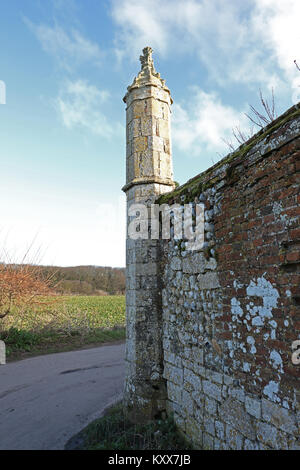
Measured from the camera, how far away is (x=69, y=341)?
13664 mm

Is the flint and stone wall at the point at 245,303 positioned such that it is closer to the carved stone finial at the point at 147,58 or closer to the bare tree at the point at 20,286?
the carved stone finial at the point at 147,58

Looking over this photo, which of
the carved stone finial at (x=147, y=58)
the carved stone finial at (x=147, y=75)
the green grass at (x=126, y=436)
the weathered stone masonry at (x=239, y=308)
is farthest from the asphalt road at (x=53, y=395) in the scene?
the carved stone finial at (x=147, y=58)

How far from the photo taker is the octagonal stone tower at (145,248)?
16.9 ft

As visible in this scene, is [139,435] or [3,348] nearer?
[139,435]

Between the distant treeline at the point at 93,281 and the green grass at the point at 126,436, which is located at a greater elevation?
the distant treeline at the point at 93,281

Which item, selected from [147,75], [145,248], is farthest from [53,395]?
[147,75]

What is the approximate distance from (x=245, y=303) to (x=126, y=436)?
118 inches

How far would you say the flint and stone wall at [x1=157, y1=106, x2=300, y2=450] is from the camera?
2732mm

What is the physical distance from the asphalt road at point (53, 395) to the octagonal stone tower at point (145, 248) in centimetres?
131

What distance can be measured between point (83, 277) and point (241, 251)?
3462 cm

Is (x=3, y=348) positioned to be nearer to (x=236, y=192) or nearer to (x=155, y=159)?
(x=155, y=159)

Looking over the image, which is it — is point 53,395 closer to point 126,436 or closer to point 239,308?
point 126,436

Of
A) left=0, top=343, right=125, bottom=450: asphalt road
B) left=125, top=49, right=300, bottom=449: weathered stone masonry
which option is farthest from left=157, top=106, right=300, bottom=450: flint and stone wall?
left=0, top=343, right=125, bottom=450: asphalt road
